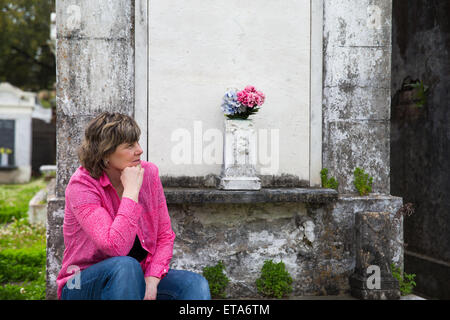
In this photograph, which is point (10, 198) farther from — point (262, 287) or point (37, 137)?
point (262, 287)

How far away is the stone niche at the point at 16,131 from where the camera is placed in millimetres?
15898

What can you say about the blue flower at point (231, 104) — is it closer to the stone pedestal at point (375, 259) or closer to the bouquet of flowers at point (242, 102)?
the bouquet of flowers at point (242, 102)

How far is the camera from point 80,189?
2252 millimetres

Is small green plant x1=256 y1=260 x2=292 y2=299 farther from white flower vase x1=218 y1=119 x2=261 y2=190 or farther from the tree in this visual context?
the tree

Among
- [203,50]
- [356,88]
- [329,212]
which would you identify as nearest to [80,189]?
[203,50]

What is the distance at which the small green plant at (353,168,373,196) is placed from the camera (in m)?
4.17

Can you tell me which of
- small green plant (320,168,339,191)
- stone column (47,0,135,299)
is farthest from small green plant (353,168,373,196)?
stone column (47,0,135,299)

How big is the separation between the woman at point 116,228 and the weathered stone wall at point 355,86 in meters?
2.20

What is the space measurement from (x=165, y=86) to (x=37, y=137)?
50.5 ft

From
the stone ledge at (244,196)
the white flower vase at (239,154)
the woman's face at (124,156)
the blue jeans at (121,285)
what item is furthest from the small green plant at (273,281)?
the woman's face at (124,156)

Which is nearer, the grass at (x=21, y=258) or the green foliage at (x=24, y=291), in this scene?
the green foliage at (x=24, y=291)

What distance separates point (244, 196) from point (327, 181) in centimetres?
89

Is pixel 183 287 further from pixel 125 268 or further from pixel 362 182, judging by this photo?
pixel 362 182

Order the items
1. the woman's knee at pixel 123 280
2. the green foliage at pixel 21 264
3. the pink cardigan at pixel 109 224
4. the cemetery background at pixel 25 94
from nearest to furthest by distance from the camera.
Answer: the woman's knee at pixel 123 280, the pink cardigan at pixel 109 224, the green foliage at pixel 21 264, the cemetery background at pixel 25 94
